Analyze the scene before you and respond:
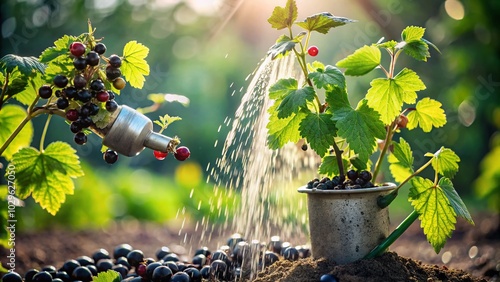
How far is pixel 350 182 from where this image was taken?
213 cm

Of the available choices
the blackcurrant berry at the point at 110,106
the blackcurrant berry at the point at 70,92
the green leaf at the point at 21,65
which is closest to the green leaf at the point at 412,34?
the blackcurrant berry at the point at 110,106

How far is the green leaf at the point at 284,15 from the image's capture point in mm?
2039

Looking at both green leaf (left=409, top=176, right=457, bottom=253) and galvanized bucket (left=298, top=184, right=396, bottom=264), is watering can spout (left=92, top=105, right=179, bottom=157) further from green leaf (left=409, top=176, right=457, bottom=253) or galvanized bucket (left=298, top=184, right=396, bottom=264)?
green leaf (left=409, top=176, right=457, bottom=253)

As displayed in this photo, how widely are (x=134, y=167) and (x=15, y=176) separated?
22.9 feet

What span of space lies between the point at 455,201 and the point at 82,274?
1.40 metres

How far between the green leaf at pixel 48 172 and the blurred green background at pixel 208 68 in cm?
57

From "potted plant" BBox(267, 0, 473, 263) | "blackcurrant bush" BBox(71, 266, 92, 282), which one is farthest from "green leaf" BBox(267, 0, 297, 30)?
"blackcurrant bush" BBox(71, 266, 92, 282)

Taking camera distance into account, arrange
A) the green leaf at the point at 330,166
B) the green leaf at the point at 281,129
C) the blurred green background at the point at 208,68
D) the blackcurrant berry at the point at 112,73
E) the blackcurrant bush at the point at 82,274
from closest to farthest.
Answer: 1. the blackcurrant berry at the point at 112,73
2. the green leaf at the point at 281,129
3. the green leaf at the point at 330,166
4. the blackcurrant bush at the point at 82,274
5. the blurred green background at the point at 208,68

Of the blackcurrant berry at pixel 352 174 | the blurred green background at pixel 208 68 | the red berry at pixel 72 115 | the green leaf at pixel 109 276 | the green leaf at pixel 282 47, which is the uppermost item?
the blurred green background at pixel 208 68

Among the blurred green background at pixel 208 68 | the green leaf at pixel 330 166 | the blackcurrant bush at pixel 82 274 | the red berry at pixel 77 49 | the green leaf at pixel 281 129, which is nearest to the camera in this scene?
the red berry at pixel 77 49

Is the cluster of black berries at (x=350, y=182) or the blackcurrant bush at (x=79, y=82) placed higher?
the blackcurrant bush at (x=79, y=82)

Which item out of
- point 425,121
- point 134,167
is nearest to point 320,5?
point 134,167

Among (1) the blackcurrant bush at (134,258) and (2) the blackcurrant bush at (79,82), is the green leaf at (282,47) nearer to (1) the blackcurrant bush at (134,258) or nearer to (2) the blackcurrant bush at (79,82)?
(2) the blackcurrant bush at (79,82)

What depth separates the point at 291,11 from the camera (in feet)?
6.70
